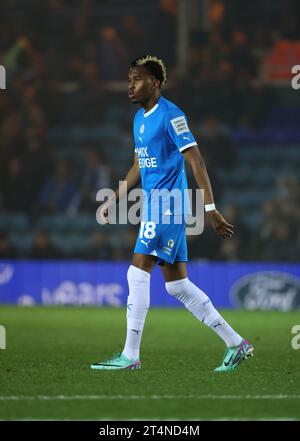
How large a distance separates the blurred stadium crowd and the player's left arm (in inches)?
368

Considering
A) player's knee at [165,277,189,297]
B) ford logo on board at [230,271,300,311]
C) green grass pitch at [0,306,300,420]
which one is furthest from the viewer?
ford logo on board at [230,271,300,311]

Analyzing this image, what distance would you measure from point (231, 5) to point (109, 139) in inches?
150

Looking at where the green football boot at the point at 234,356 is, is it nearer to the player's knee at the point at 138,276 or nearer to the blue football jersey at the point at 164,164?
the player's knee at the point at 138,276

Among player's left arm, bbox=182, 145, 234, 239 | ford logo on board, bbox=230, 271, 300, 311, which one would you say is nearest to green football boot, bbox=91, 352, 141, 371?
player's left arm, bbox=182, 145, 234, 239

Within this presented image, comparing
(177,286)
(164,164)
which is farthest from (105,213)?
(177,286)

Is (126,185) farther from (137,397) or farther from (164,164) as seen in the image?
(137,397)

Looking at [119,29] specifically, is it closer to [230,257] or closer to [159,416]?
[230,257]

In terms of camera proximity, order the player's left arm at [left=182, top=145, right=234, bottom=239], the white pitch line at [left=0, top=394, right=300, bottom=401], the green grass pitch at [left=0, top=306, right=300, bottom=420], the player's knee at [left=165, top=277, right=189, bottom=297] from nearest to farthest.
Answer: the green grass pitch at [left=0, top=306, right=300, bottom=420]
the white pitch line at [left=0, top=394, right=300, bottom=401]
the player's left arm at [left=182, top=145, right=234, bottom=239]
the player's knee at [left=165, top=277, right=189, bottom=297]

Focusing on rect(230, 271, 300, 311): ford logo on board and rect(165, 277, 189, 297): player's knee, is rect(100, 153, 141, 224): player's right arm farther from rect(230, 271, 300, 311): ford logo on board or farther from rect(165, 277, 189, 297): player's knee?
rect(230, 271, 300, 311): ford logo on board

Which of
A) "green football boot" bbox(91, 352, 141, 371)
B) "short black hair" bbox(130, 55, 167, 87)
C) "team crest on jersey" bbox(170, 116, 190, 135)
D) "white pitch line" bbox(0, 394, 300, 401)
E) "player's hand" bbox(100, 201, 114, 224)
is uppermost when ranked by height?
"short black hair" bbox(130, 55, 167, 87)

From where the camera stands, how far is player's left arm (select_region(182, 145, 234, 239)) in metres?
6.88

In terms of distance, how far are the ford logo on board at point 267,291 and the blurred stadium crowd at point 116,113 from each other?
2.86 ft

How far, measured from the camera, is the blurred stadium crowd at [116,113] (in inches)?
701

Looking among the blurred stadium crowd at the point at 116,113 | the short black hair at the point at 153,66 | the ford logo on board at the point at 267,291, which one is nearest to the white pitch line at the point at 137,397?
the short black hair at the point at 153,66
